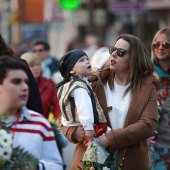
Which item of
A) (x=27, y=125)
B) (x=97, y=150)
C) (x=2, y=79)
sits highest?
(x=2, y=79)

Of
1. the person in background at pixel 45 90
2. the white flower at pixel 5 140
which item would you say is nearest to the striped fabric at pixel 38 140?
the white flower at pixel 5 140

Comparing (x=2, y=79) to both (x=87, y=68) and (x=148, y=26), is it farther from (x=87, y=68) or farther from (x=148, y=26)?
(x=148, y=26)

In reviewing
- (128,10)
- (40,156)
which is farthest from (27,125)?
(128,10)

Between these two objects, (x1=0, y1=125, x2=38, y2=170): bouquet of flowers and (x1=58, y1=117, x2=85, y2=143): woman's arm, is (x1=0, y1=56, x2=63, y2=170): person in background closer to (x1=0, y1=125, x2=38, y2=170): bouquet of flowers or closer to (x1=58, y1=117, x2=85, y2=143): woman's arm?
(x1=0, y1=125, x2=38, y2=170): bouquet of flowers

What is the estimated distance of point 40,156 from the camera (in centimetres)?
519

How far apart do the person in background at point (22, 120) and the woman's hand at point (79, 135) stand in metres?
1.38

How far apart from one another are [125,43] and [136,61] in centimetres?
19

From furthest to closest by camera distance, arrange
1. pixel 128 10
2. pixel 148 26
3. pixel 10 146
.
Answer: pixel 148 26 → pixel 128 10 → pixel 10 146

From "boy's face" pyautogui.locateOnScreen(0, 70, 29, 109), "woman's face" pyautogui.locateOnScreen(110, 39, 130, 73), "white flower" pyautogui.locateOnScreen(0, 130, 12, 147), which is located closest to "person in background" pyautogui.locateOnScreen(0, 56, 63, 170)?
"boy's face" pyautogui.locateOnScreen(0, 70, 29, 109)

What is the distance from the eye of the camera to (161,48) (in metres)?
8.33

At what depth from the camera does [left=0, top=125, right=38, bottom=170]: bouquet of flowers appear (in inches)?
194

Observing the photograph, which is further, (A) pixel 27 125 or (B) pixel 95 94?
(B) pixel 95 94

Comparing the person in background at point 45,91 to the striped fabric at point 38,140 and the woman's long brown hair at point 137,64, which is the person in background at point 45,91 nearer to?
the woman's long brown hair at point 137,64

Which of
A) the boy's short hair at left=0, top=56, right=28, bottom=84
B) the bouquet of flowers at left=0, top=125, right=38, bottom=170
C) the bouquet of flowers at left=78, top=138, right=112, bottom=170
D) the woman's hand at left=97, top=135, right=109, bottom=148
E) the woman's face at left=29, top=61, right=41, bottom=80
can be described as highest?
the boy's short hair at left=0, top=56, right=28, bottom=84
